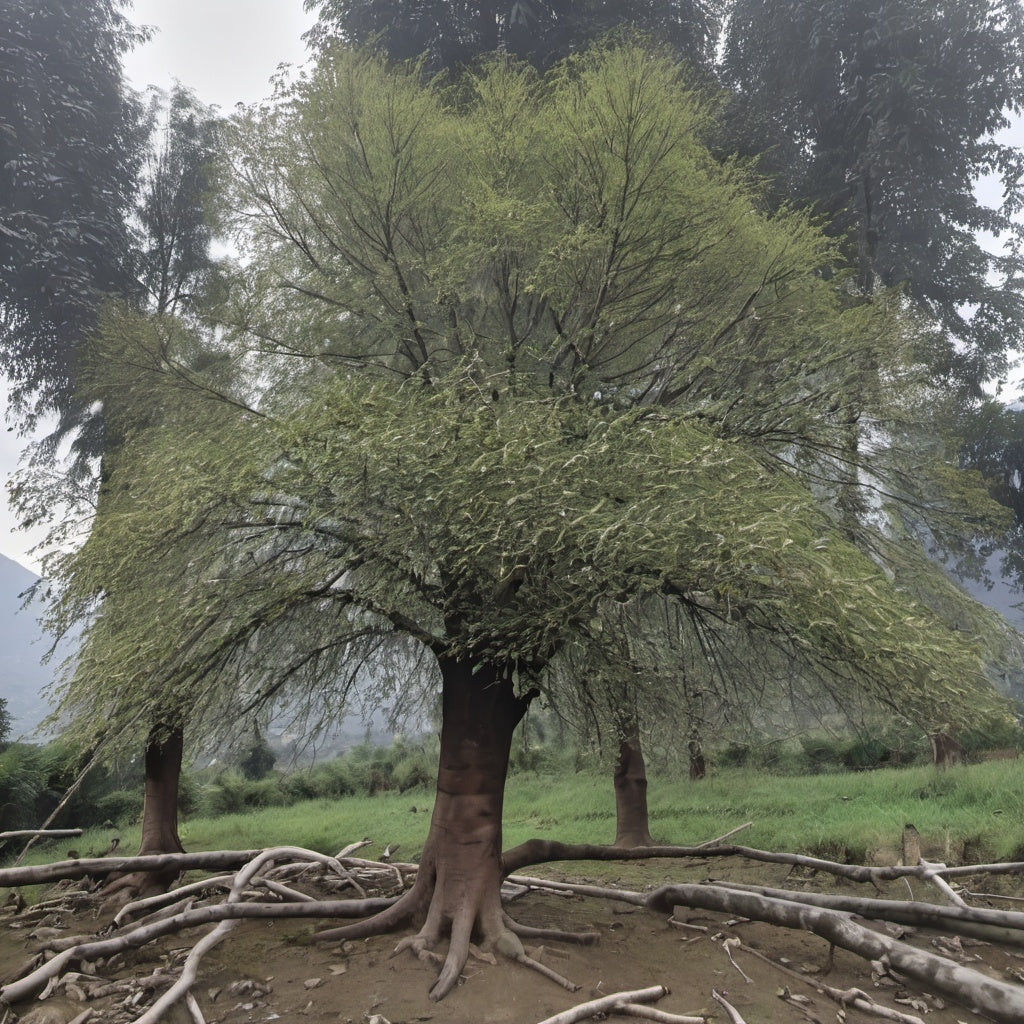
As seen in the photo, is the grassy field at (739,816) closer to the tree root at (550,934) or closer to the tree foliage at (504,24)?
the tree root at (550,934)

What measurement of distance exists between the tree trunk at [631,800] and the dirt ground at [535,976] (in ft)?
11.1

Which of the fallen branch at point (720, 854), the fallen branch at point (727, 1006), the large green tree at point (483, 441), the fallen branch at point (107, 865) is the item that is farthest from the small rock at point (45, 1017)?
the fallen branch at point (727, 1006)

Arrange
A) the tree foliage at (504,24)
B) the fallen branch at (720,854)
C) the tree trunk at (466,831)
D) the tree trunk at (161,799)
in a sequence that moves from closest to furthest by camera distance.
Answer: the tree trunk at (466,831), the fallen branch at (720,854), the tree trunk at (161,799), the tree foliage at (504,24)

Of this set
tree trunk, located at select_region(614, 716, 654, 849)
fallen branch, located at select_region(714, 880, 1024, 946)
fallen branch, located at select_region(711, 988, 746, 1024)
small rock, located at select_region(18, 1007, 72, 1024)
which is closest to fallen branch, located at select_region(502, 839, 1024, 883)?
fallen branch, located at select_region(714, 880, 1024, 946)

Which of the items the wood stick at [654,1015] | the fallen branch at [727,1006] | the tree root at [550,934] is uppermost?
the tree root at [550,934]

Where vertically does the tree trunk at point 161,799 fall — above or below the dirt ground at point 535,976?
above

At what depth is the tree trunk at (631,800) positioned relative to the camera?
11.1 meters

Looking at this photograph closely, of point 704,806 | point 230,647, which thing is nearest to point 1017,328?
point 704,806

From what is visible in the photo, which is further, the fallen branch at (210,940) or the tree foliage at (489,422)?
the tree foliage at (489,422)

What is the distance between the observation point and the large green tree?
5.33 metres

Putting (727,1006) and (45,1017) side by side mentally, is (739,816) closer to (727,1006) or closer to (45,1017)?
(727,1006)

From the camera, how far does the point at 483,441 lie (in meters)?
5.68

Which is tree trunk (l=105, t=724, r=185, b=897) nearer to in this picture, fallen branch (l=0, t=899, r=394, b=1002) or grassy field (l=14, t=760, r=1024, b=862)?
fallen branch (l=0, t=899, r=394, b=1002)

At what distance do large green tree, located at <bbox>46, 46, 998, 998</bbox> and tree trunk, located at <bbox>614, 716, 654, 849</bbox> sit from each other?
4.55 meters
